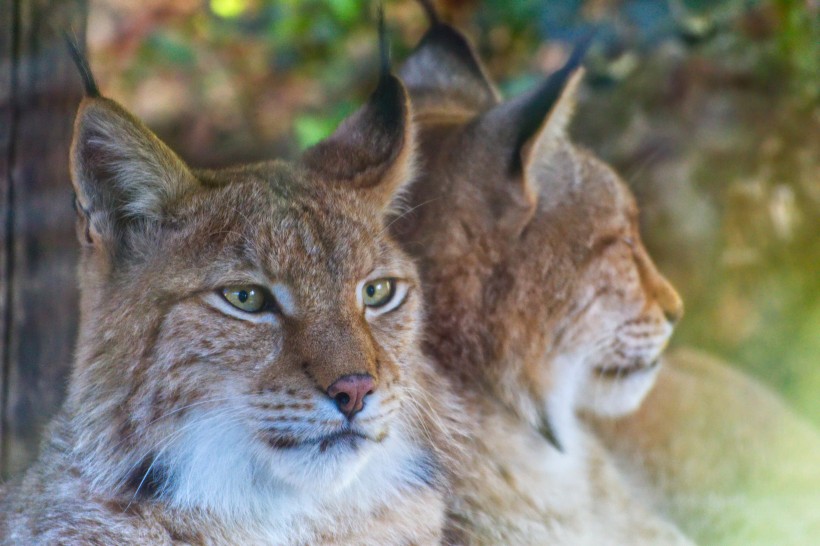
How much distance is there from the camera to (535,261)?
2055 mm

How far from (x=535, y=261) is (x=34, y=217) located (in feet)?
3.76

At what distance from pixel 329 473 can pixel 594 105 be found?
1.99 m

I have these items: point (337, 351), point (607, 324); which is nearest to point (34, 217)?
point (337, 351)

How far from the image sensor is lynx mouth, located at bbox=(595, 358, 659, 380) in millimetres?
2205

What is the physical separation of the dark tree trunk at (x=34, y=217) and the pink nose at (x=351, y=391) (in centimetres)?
80

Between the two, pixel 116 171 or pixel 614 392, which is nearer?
pixel 116 171

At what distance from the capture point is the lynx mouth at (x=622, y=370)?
2205mm

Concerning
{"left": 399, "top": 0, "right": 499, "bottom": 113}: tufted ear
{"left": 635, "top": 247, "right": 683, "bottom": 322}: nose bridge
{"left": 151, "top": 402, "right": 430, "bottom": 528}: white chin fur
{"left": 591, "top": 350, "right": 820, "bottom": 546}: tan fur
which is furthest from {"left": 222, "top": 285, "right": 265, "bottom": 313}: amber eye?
{"left": 591, "top": 350, "right": 820, "bottom": 546}: tan fur

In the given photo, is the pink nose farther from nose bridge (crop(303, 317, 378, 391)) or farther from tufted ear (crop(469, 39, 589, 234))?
tufted ear (crop(469, 39, 589, 234))

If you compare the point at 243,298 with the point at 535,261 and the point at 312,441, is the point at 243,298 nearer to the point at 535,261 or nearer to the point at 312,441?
the point at 312,441

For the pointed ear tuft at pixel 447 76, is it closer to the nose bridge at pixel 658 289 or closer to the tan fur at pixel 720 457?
the nose bridge at pixel 658 289

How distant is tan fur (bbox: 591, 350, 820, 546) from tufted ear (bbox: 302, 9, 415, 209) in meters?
1.07

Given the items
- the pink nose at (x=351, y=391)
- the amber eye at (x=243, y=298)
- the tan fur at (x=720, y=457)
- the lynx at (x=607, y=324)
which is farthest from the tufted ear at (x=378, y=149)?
the tan fur at (x=720, y=457)

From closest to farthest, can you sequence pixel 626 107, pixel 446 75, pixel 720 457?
1. pixel 446 75
2. pixel 720 457
3. pixel 626 107
